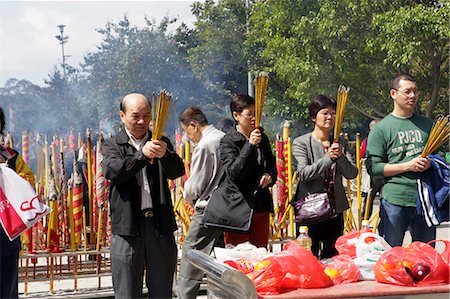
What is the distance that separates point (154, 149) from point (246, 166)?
82cm

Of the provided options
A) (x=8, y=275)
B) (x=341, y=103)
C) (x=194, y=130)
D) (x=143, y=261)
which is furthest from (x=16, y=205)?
(x=341, y=103)

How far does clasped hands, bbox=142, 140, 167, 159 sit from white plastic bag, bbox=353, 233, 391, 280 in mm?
1009

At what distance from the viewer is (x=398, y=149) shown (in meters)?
4.52

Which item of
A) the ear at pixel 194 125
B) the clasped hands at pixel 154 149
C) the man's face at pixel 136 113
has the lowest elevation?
the clasped hands at pixel 154 149

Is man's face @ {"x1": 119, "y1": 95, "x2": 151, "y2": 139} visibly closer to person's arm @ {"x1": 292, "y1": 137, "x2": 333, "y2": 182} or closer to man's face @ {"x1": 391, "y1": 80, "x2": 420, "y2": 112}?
person's arm @ {"x1": 292, "y1": 137, "x2": 333, "y2": 182}

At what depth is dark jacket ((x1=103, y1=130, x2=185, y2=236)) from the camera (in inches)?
149

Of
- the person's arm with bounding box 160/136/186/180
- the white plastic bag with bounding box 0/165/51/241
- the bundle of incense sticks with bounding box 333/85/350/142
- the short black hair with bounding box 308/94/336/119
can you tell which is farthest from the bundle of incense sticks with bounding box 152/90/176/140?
the short black hair with bounding box 308/94/336/119

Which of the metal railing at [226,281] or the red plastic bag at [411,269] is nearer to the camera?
the metal railing at [226,281]

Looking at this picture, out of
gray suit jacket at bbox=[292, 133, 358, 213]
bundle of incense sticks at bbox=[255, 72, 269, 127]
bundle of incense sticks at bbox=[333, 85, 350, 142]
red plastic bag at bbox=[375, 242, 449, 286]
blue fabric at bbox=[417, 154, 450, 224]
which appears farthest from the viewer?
gray suit jacket at bbox=[292, 133, 358, 213]

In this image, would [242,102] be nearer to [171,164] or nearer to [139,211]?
[171,164]

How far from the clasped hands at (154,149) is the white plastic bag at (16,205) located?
2.50ft

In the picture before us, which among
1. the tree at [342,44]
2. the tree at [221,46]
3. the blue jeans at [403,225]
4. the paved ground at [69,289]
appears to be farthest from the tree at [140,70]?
the blue jeans at [403,225]

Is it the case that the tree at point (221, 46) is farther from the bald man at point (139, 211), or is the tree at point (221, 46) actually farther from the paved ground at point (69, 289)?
the bald man at point (139, 211)

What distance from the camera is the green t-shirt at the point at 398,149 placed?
4484 mm
